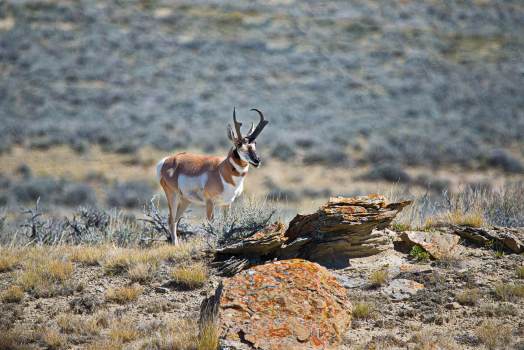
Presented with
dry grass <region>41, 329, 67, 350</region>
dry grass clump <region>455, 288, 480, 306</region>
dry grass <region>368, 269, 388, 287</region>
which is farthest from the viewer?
dry grass <region>368, 269, 388, 287</region>

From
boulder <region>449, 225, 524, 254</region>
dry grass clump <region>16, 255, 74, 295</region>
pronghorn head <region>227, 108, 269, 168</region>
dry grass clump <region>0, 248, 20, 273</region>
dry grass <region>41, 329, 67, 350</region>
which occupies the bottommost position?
dry grass clump <region>0, 248, 20, 273</region>

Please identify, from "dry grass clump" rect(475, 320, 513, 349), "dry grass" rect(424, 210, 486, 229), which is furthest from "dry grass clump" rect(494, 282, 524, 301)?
"dry grass" rect(424, 210, 486, 229)

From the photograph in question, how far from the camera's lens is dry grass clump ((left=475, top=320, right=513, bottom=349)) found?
19.8 feet

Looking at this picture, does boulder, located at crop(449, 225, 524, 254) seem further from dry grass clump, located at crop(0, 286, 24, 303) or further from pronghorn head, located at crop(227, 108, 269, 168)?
dry grass clump, located at crop(0, 286, 24, 303)

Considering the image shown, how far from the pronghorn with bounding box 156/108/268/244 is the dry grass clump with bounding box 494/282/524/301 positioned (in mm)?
3664

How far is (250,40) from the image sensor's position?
3997cm

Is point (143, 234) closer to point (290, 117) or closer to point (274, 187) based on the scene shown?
point (274, 187)

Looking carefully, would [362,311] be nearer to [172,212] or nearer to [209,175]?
[209,175]

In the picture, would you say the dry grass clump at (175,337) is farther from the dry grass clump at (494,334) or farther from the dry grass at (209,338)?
the dry grass clump at (494,334)

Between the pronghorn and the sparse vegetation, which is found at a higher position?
the pronghorn

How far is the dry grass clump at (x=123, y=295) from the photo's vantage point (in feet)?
24.6

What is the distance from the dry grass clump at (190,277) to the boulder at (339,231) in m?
1.03

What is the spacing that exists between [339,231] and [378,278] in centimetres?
78

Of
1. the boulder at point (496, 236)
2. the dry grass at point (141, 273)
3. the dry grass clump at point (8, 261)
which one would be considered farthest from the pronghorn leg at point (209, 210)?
the boulder at point (496, 236)
